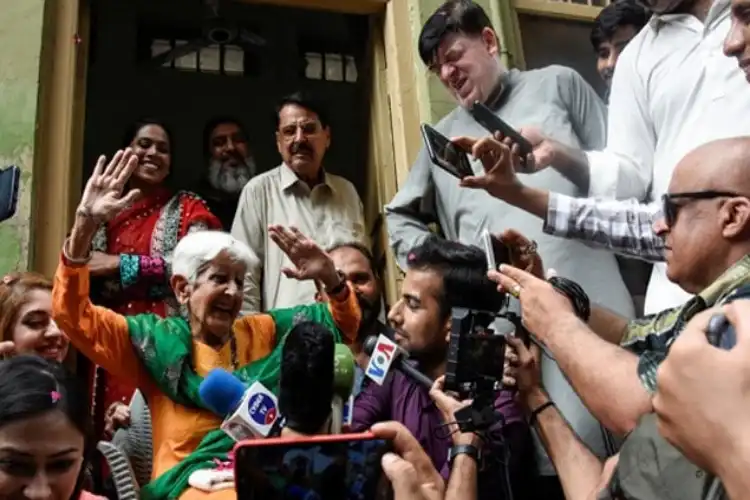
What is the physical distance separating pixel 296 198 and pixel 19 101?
0.98 meters

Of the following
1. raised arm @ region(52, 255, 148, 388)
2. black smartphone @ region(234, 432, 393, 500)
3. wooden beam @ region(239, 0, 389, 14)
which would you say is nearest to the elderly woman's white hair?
raised arm @ region(52, 255, 148, 388)

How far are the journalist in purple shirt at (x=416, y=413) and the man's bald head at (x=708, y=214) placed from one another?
0.54 m

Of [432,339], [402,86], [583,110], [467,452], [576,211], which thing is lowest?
[467,452]

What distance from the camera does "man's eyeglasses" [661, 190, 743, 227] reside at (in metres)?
1.37

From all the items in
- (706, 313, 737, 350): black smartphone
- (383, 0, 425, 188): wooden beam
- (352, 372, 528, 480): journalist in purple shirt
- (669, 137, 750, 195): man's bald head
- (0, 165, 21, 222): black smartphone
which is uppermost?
(383, 0, 425, 188): wooden beam

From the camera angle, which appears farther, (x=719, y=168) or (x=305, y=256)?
(x=305, y=256)

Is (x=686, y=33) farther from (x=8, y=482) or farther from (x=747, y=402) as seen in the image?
(x=8, y=482)

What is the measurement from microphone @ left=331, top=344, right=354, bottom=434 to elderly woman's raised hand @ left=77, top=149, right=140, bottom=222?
26.2 inches

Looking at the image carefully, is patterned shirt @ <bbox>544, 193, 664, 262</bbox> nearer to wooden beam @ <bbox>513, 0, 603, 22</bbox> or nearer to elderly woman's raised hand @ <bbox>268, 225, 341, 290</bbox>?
elderly woman's raised hand @ <bbox>268, 225, 341, 290</bbox>

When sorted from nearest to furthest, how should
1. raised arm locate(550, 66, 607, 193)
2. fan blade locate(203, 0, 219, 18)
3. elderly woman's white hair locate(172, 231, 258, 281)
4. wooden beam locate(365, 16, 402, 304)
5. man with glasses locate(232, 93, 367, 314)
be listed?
1. elderly woman's white hair locate(172, 231, 258, 281)
2. raised arm locate(550, 66, 607, 193)
3. man with glasses locate(232, 93, 367, 314)
4. wooden beam locate(365, 16, 402, 304)
5. fan blade locate(203, 0, 219, 18)

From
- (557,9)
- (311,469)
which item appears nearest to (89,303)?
(311,469)

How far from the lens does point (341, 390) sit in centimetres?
169

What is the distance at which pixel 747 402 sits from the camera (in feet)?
2.29

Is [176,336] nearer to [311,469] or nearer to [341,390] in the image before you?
[341,390]
